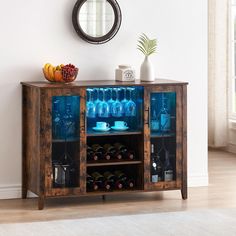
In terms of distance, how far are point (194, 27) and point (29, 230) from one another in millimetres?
2601

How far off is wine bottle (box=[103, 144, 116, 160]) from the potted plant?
64 centimetres

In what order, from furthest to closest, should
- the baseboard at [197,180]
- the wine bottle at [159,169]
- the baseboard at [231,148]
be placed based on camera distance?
the baseboard at [231,148] → the baseboard at [197,180] → the wine bottle at [159,169]

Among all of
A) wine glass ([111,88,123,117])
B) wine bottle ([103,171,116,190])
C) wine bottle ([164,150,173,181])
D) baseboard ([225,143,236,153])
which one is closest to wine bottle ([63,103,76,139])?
wine glass ([111,88,123,117])

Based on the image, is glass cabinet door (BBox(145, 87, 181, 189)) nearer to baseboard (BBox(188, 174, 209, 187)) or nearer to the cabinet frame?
the cabinet frame

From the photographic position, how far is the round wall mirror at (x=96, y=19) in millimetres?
6586

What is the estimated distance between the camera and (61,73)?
20.6 ft

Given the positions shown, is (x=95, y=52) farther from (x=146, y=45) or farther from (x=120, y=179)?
(x=120, y=179)

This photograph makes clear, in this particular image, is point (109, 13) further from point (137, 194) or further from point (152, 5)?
point (137, 194)

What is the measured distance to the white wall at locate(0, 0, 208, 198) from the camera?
21.3ft

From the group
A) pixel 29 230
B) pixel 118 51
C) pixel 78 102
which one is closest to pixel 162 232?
pixel 29 230

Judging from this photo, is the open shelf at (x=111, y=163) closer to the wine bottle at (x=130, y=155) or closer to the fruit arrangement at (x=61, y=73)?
the wine bottle at (x=130, y=155)

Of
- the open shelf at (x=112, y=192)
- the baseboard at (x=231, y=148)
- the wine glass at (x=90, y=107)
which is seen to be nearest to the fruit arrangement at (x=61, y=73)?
the wine glass at (x=90, y=107)

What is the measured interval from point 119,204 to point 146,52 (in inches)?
53.2

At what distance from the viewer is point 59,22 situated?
261 inches
